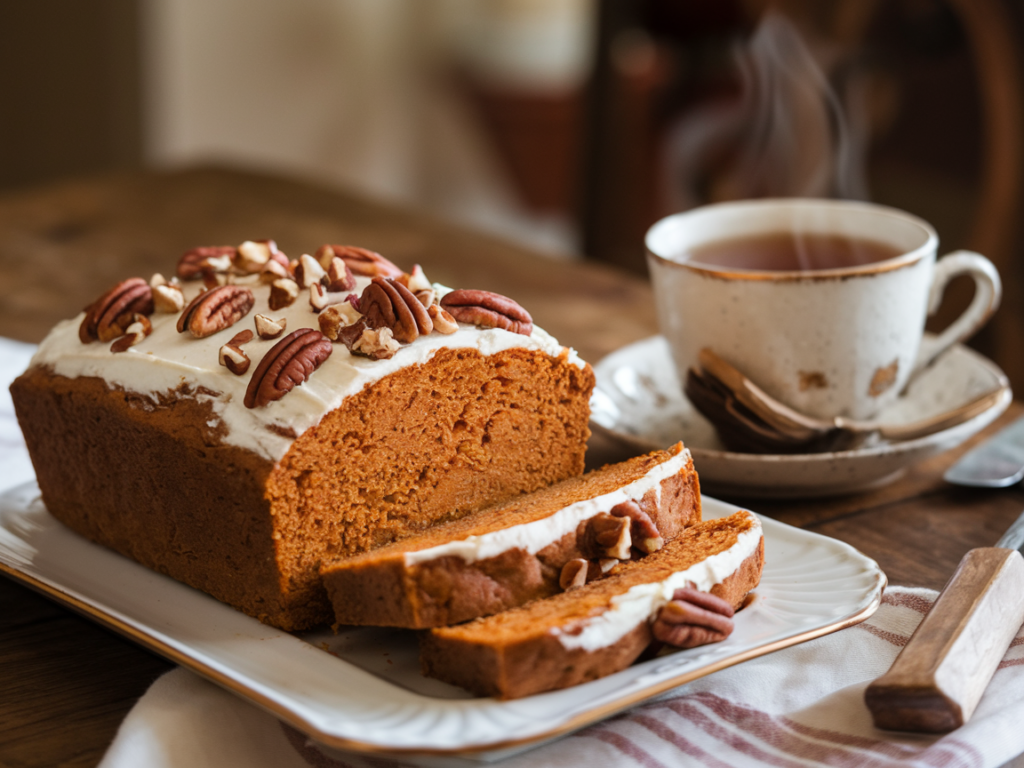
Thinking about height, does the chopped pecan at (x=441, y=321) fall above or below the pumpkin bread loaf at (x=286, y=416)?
above

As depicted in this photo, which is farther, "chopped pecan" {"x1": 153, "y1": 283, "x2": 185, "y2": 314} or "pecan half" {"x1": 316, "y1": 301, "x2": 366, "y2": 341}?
"chopped pecan" {"x1": 153, "y1": 283, "x2": 185, "y2": 314}

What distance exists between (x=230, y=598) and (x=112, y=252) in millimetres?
1811

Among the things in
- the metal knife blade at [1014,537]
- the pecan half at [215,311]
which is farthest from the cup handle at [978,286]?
the pecan half at [215,311]

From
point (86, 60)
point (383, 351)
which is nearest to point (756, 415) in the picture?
point (383, 351)

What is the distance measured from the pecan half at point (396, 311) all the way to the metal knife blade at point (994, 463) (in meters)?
0.86

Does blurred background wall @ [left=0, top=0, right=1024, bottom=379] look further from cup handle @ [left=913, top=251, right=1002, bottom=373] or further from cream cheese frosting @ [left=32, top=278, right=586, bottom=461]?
cream cheese frosting @ [left=32, top=278, right=586, bottom=461]

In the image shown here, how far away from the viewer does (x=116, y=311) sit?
1540mm

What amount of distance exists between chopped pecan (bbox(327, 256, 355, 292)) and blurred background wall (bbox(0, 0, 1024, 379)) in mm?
1259

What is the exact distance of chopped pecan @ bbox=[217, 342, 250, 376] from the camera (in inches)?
53.1

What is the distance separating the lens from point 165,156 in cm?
620

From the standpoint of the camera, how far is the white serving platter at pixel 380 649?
1.04 meters

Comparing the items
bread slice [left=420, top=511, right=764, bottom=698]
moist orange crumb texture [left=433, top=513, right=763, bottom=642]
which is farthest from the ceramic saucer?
bread slice [left=420, top=511, right=764, bottom=698]

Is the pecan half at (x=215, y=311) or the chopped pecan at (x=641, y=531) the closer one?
the chopped pecan at (x=641, y=531)

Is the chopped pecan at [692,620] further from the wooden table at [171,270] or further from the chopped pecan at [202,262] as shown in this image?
the chopped pecan at [202,262]
